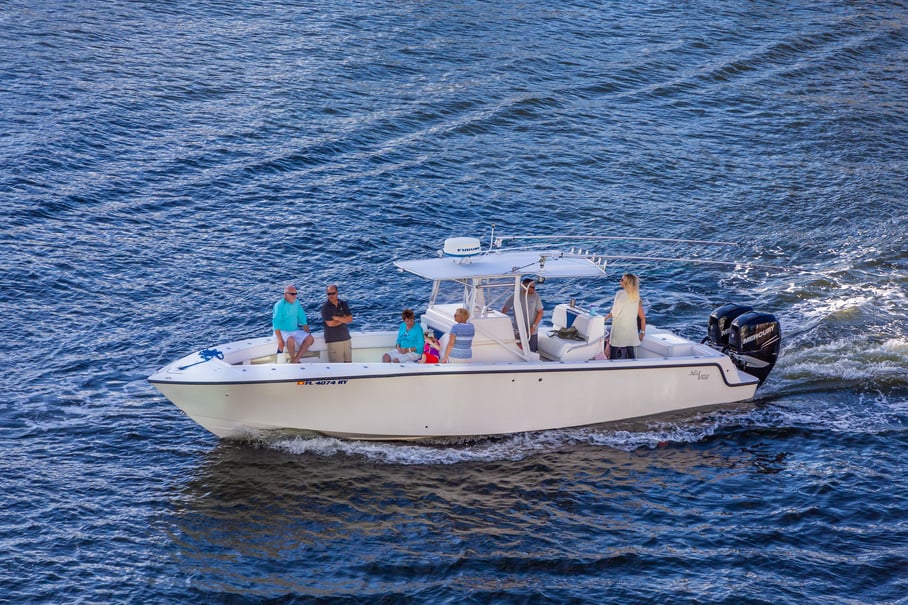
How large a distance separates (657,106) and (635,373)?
2092cm

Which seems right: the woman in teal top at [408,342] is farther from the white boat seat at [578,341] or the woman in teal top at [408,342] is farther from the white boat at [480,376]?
the white boat seat at [578,341]

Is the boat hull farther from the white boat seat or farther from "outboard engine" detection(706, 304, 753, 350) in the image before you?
"outboard engine" detection(706, 304, 753, 350)

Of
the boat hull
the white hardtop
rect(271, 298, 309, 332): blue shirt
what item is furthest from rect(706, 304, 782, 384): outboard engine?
rect(271, 298, 309, 332): blue shirt

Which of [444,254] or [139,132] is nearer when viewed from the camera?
[444,254]

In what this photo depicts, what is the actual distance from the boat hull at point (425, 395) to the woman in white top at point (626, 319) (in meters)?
0.62

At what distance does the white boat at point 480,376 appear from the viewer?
52.3 ft

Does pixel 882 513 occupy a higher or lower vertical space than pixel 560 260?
lower

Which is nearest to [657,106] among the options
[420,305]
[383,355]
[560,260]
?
[420,305]

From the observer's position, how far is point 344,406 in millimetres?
16219

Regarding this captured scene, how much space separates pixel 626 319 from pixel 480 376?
313cm

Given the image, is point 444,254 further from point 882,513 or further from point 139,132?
point 139,132

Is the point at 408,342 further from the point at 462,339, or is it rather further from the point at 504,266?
the point at 504,266

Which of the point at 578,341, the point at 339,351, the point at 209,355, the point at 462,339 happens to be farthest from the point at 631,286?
the point at 209,355

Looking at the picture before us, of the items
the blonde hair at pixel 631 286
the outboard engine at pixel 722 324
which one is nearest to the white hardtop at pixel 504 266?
the blonde hair at pixel 631 286
